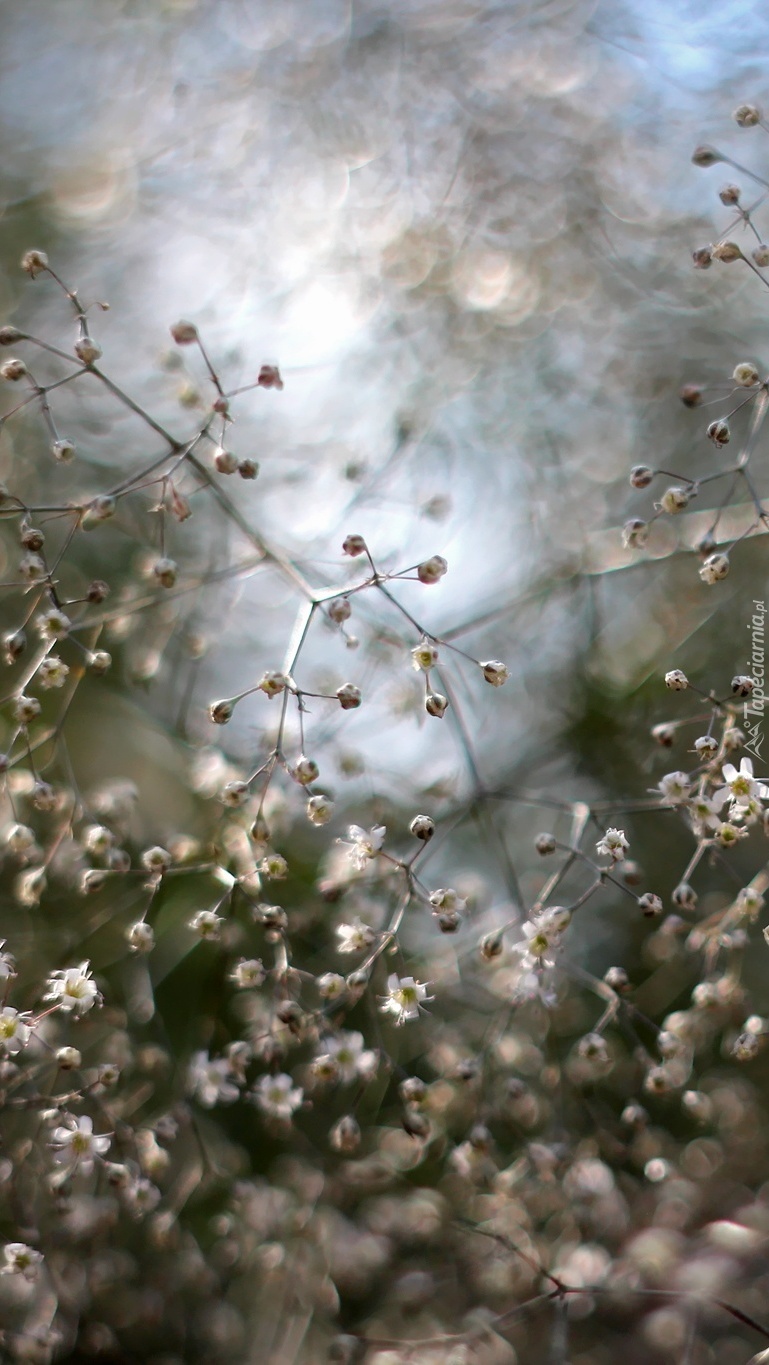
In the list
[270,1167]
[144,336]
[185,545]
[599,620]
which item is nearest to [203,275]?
[144,336]

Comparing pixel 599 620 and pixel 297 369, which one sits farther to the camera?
pixel 599 620

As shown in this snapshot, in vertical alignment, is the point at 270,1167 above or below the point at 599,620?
below

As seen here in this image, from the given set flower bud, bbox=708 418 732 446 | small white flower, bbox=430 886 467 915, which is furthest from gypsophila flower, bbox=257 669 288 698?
flower bud, bbox=708 418 732 446

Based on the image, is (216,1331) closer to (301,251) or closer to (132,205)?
(301,251)

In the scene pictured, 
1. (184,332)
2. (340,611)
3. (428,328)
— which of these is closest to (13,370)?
(184,332)

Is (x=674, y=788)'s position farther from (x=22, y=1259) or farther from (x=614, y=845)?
(x=22, y=1259)

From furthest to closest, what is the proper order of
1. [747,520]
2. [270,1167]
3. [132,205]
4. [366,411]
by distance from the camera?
1. [132,205]
2. [366,411]
3. [270,1167]
4. [747,520]
